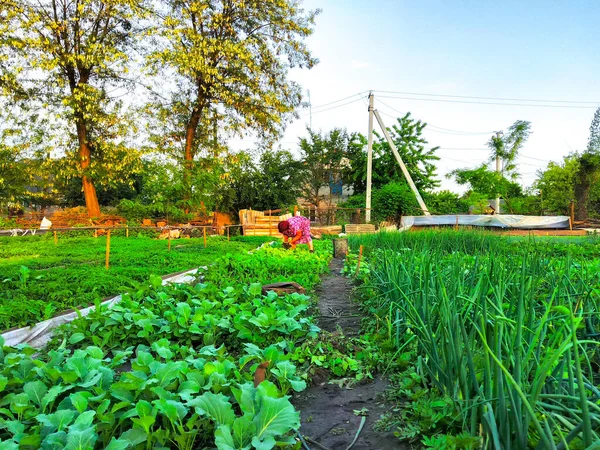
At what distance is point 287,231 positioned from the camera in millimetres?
8500

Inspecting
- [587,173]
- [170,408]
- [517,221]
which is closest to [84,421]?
[170,408]

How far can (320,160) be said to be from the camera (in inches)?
1029

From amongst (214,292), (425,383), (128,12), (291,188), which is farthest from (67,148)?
(425,383)

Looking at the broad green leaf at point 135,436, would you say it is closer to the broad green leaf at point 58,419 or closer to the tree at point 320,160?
the broad green leaf at point 58,419

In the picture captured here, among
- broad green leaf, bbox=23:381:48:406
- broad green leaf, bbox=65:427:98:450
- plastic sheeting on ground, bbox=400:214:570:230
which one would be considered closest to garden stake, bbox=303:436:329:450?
broad green leaf, bbox=65:427:98:450

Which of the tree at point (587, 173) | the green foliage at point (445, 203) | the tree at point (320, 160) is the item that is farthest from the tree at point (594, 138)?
the tree at point (320, 160)

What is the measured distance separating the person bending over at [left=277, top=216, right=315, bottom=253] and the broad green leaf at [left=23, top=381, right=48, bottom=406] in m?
6.63

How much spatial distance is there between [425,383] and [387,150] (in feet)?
77.3

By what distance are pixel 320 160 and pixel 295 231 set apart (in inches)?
719

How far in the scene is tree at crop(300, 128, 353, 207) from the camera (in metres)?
26.1

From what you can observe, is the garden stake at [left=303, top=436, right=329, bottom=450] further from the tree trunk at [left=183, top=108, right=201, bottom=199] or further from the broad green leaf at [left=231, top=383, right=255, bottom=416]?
the tree trunk at [left=183, top=108, right=201, bottom=199]

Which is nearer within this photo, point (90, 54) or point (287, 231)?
point (287, 231)

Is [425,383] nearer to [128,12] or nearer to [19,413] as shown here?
[19,413]

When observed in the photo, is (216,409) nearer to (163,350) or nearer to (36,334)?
(163,350)
